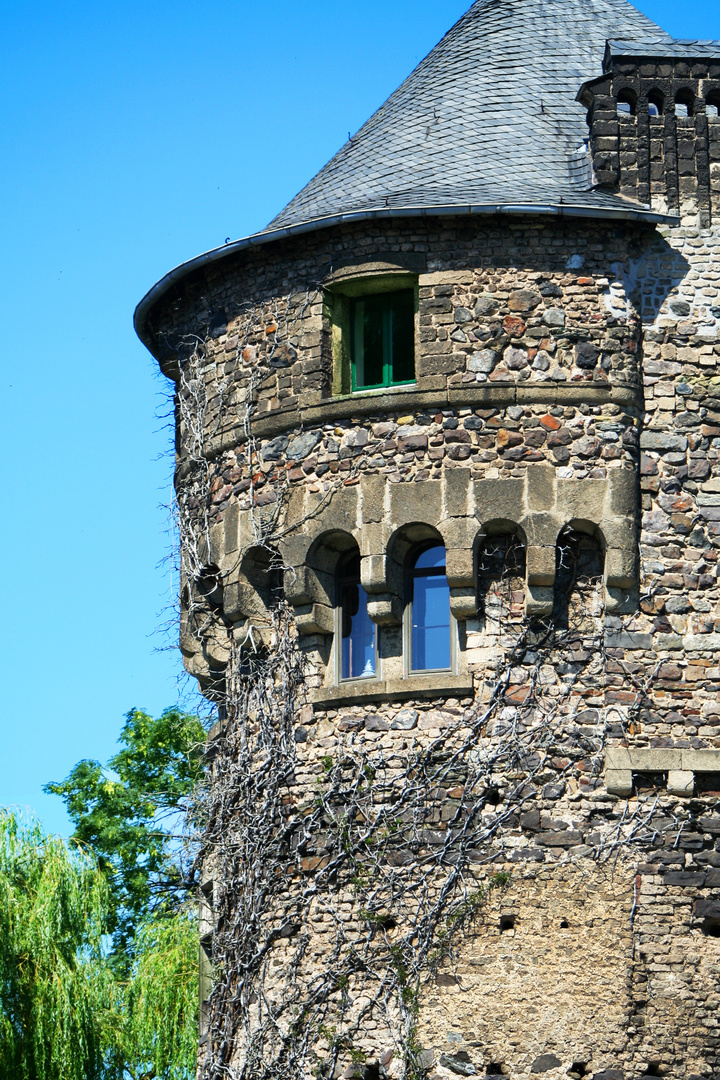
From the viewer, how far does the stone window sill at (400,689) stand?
16.0 meters

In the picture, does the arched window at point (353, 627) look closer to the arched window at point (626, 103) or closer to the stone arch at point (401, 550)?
the stone arch at point (401, 550)

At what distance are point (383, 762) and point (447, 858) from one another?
0.95m

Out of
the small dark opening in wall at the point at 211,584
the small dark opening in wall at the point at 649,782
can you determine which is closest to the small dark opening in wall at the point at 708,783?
the small dark opening in wall at the point at 649,782

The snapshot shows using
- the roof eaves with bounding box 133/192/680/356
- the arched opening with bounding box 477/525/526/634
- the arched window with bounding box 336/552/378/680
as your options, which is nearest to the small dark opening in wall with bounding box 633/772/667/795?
the arched opening with bounding box 477/525/526/634

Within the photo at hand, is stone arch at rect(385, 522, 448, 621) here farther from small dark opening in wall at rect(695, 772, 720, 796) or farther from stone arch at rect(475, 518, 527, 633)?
small dark opening in wall at rect(695, 772, 720, 796)

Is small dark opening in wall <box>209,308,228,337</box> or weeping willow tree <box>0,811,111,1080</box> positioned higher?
small dark opening in wall <box>209,308,228,337</box>

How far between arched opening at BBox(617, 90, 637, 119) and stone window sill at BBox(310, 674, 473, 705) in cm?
521

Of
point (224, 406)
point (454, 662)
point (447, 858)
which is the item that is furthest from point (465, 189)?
point (447, 858)

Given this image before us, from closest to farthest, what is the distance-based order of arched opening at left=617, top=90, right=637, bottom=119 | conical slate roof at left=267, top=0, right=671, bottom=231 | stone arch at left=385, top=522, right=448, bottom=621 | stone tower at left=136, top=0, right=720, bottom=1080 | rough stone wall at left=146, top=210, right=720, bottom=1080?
rough stone wall at left=146, top=210, right=720, bottom=1080 < stone tower at left=136, top=0, right=720, bottom=1080 < stone arch at left=385, top=522, right=448, bottom=621 < conical slate roof at left=267, top=0, right=671, bottom=231 < arched opening at left=617, top=90, right=637, bottom=119

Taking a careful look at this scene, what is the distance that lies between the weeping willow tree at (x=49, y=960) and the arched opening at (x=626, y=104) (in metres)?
8.90

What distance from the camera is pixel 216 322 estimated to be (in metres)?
18.0

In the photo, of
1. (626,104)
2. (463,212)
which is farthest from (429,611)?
(626,104)

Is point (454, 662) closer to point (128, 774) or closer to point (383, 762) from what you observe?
point (383, 762)

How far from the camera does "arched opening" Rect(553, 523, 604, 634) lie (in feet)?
53.1
